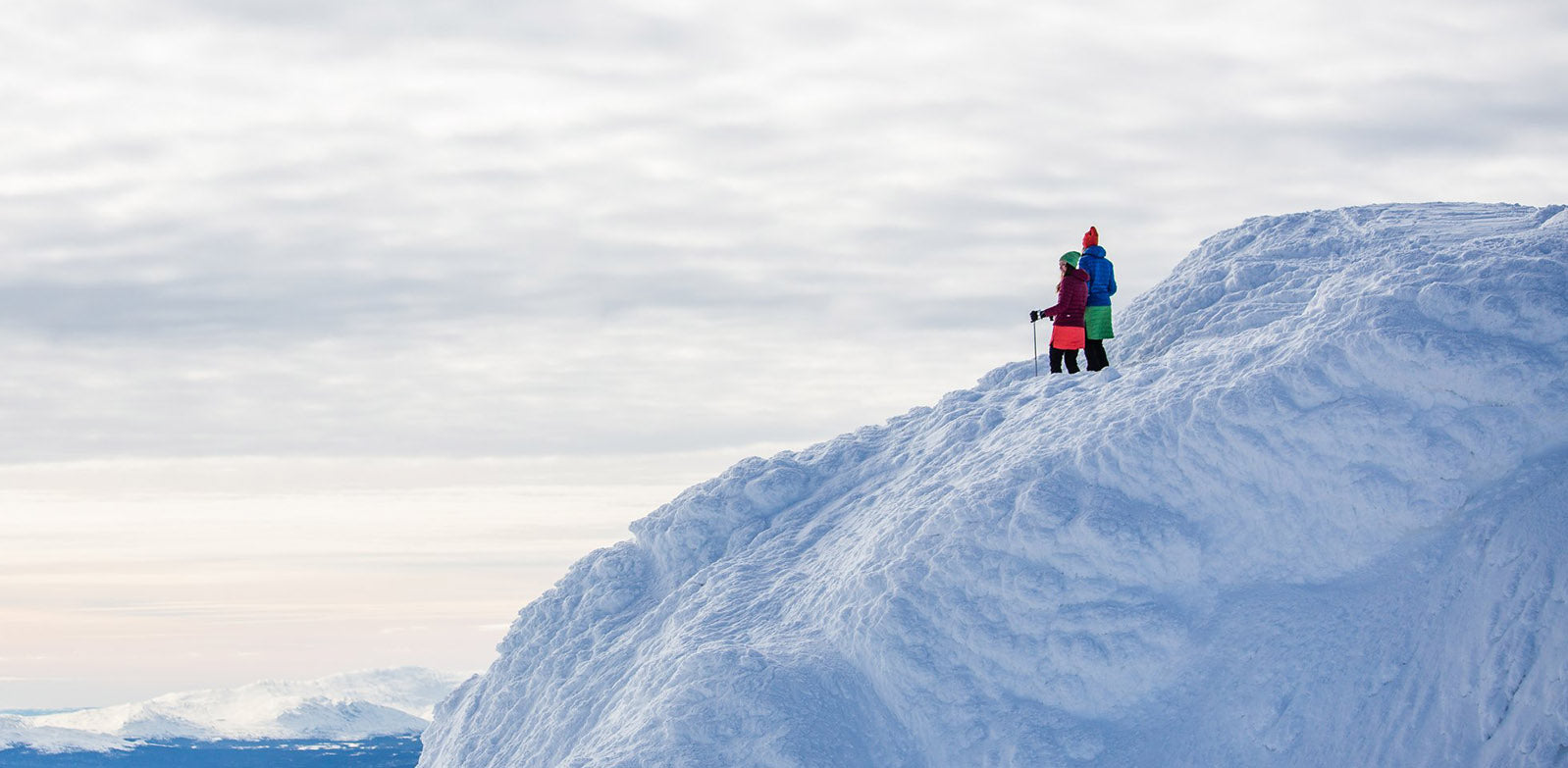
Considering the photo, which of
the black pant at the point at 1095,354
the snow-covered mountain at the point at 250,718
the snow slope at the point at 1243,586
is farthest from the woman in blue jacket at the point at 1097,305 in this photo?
the snow-covered mountain at the point at 250,718

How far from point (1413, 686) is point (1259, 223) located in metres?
8.18

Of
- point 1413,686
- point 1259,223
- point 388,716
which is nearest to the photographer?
point 1413,686

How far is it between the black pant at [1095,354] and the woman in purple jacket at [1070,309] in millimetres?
239

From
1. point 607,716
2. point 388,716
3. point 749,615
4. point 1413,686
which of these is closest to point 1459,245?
point 1413,686

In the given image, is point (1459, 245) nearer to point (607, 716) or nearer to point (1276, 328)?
point (1276, 328)

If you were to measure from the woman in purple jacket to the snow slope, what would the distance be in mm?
2721

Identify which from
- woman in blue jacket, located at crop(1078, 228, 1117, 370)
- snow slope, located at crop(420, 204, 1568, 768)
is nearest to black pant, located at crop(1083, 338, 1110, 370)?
woman in blue jacket, located at crop(1078, 228, 1117, 370)

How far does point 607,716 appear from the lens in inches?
597

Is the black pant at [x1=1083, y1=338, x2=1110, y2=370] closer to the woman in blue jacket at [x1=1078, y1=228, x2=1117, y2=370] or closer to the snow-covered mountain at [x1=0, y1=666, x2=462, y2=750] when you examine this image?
the woman in blue jacket at [x1=1078, y1=228, x2=1117, y2=370]

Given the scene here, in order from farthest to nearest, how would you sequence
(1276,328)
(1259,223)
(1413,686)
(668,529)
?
(1259,223), (668,529), (1276,328), (1413,686)

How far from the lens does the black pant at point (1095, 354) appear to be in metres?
17.2

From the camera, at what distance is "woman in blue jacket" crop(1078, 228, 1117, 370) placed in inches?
677

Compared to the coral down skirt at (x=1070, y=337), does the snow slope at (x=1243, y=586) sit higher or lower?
lower

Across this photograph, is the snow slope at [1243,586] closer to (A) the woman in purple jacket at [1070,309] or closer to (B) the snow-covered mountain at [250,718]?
(A) the woman in purple jacket at [1070,309]
